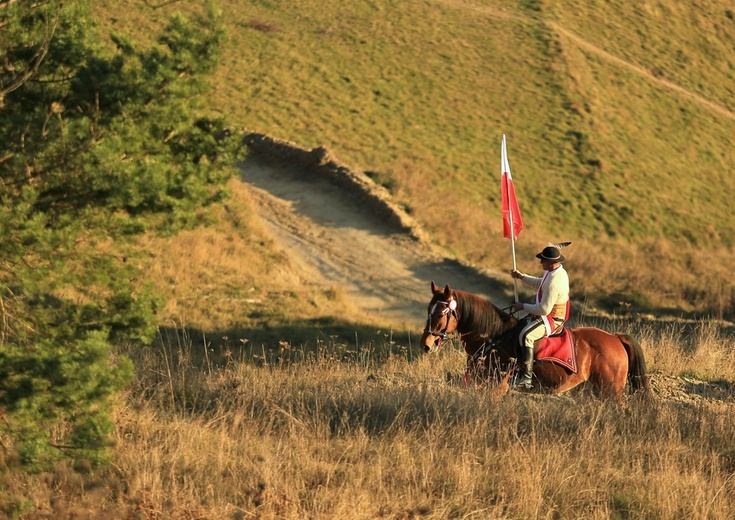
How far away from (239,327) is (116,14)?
35.0 meters

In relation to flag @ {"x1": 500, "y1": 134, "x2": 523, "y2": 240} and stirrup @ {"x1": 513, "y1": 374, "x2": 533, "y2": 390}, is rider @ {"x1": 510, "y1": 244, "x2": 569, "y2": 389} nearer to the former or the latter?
stirrup @ {"x1": 513, "y1": 374, "x2": 533, "y2": 390}

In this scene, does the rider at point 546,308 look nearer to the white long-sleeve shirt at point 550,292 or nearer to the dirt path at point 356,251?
the white long-sleeve shirt at point 550,292

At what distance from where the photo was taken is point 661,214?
42.3 m

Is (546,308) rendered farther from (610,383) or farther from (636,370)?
(636,370)

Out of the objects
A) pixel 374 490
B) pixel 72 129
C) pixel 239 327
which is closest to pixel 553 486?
pixel 374 490

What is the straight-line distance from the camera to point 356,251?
2923cm

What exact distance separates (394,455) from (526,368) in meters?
2.83

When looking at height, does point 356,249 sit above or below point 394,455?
below

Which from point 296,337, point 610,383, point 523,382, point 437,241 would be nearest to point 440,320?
point 523,382

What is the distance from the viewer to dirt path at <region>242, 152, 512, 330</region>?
1057 inches

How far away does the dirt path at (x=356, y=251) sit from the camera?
2684 cm

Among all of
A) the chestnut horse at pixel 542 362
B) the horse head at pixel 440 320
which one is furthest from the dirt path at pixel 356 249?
the horse head at pixel 440 320

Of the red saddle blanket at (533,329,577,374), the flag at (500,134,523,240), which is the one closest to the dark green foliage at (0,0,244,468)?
the flag at (500,134,523,240)

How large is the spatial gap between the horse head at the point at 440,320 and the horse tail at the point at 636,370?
249 cm
